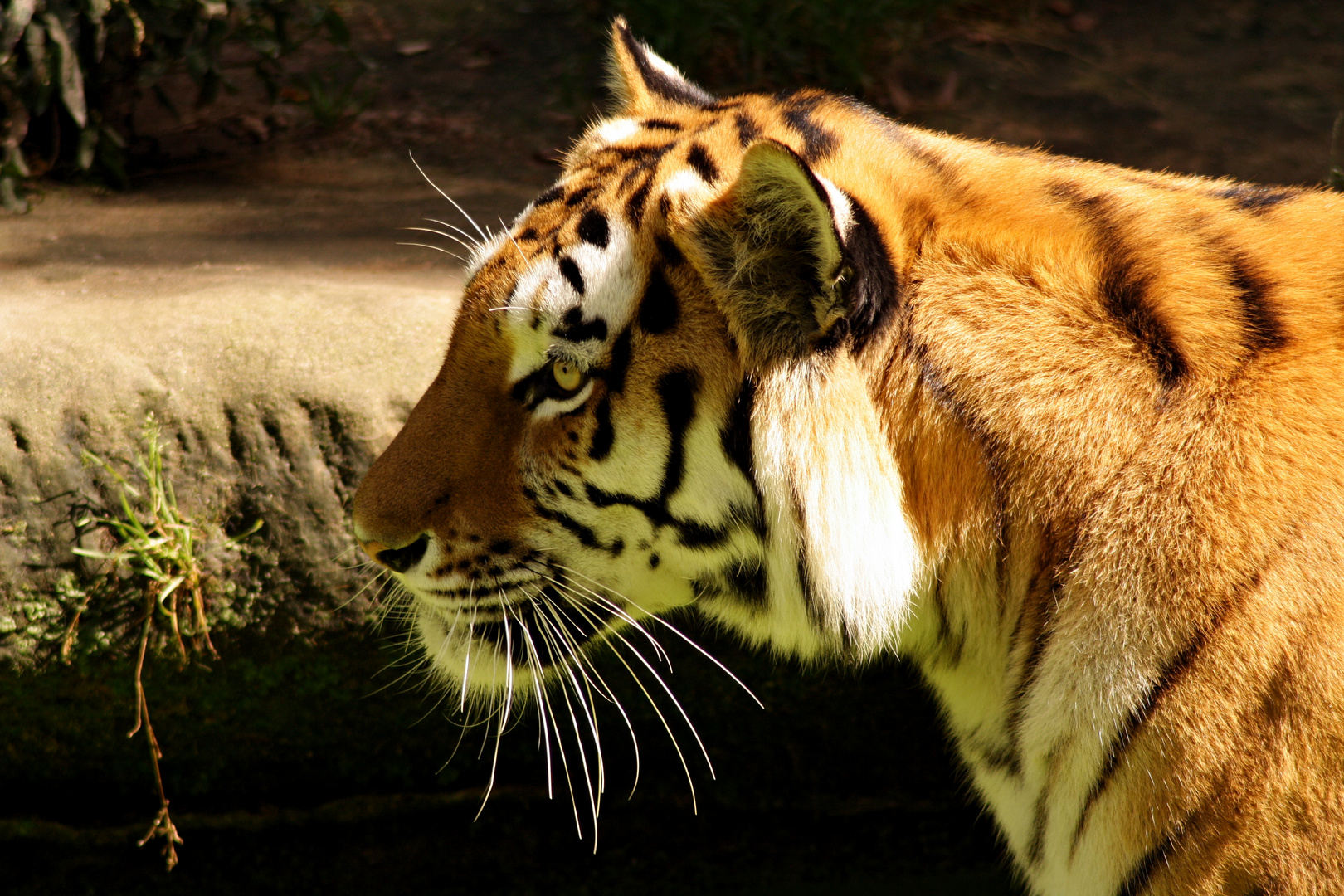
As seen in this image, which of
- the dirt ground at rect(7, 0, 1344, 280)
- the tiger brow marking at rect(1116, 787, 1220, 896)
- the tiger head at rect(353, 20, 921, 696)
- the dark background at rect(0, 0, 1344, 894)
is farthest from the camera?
the dirt ground at rect(7, 0, 1344, 280)

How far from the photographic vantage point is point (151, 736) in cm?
219

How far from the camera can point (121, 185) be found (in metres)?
3.57

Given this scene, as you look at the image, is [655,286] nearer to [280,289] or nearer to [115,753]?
[280,289]

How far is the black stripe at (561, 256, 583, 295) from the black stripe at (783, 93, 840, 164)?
0.31 m

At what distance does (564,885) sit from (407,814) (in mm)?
387

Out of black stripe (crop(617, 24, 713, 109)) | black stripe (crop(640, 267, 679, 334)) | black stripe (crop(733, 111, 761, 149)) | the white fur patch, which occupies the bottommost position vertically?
the white fur patch

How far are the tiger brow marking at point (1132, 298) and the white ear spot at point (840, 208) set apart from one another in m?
0.31

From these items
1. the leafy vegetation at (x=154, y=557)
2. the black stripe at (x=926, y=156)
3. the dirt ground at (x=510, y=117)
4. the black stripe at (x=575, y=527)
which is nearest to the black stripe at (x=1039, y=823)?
the black stripe at (x=575, y=527)

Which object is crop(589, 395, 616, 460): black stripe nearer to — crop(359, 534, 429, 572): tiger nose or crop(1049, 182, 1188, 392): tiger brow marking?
crop(359, 534, 429, 572): tiger nose

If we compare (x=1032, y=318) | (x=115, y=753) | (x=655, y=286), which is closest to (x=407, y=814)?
(x=115, y=753)

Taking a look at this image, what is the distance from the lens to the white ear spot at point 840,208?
3.99 ft

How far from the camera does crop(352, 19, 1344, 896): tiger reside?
3.89ft

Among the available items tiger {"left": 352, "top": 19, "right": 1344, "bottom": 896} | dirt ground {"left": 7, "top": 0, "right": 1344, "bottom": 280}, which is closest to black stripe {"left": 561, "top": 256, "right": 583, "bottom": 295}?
tiger {"left": 352, "top": 19, "right": 1344, "bottom": 896}

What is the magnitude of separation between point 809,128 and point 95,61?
2840mm
